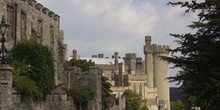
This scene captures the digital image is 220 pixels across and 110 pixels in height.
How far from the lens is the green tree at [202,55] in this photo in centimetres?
1983

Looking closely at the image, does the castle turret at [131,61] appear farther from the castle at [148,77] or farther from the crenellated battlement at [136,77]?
the crenellated battlement at [136,77]

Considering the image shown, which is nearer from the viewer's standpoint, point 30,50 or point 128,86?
point 30,50

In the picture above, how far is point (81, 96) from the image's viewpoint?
134 ft

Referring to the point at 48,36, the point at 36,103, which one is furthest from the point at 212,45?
the point at 48,36

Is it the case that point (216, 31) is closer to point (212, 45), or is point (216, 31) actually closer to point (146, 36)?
point (212, 45)

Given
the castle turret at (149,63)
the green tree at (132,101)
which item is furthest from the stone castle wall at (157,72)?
the green tree at (132,101)

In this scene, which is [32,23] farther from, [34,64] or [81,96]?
[34,64]

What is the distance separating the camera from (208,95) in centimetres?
2045

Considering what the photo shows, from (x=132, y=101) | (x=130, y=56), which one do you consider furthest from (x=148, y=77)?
(x=132, y=101)

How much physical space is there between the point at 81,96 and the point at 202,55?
21.4m

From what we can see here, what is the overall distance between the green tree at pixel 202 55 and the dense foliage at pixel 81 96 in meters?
18.9

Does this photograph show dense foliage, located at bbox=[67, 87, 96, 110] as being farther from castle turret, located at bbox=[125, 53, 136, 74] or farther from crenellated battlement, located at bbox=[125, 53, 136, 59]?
crenellated battlement, located at bbox=[125, 53, 136, 59]

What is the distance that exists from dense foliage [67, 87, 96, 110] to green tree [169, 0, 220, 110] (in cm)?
1886

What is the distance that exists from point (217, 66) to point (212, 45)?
0.86m
